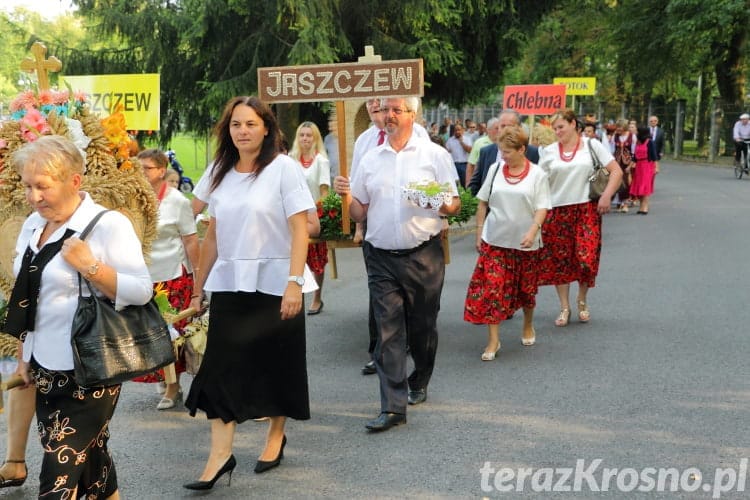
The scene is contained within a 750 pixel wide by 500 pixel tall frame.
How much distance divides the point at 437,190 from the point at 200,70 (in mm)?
14064

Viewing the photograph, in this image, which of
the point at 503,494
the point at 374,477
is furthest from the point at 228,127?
the point at 503,494

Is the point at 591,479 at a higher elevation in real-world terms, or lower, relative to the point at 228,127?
lower

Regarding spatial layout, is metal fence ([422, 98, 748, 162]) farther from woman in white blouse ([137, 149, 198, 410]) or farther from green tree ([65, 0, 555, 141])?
woman in white blouse ([137, 149, 198, 410])

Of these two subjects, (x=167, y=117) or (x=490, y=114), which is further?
(x=490, y=114)

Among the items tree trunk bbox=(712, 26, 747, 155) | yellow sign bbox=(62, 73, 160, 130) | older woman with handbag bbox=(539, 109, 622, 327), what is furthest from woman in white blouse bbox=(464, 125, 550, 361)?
tree trunk bbox=(712, 26, 747, 155)

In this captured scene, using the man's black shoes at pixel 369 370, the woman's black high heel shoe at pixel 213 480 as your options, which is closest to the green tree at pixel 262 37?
the man's black shoes at pixel 369 370

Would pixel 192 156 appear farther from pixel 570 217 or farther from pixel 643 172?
pixel 570 217

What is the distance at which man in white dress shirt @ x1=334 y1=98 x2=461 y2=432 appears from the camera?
593 centimetres

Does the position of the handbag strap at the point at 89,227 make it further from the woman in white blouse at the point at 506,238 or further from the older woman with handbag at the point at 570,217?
the older woman with handbag at the point at 570,217

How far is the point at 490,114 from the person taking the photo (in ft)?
198

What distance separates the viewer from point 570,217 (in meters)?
8.77

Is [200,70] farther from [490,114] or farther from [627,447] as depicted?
[490,114]

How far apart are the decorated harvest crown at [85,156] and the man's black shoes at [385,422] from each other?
179 cm

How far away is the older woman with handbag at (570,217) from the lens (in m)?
8.65
